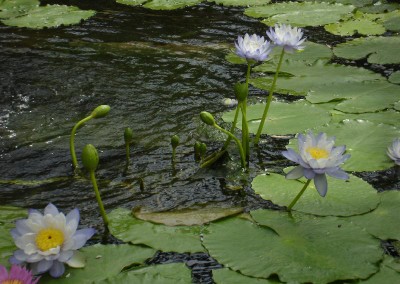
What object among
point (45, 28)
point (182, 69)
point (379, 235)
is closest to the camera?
point (379, 235)

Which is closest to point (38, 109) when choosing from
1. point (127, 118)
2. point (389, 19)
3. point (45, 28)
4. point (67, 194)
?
point (127, 118)

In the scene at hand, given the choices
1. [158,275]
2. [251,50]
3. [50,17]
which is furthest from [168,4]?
[158,275]

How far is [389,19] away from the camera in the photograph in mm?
3729

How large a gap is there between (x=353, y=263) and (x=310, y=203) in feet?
1.05

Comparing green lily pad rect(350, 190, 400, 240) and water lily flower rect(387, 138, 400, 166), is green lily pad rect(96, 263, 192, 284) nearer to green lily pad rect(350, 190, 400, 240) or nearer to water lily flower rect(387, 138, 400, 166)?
green lily pad rect(350, 190, 400, 240)

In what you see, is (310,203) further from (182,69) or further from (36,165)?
(182,69)

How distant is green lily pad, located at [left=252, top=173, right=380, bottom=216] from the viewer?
1736mm

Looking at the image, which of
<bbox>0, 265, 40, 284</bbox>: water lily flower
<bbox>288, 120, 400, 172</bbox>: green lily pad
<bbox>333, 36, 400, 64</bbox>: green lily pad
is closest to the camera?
<bbox>0, 265, 40, 284</bbox>: water lily flower

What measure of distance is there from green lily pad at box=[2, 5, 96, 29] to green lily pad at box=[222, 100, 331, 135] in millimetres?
1804

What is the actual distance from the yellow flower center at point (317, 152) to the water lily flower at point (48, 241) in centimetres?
67

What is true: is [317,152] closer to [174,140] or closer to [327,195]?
[327,195]

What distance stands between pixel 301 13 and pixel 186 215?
2.54 meters

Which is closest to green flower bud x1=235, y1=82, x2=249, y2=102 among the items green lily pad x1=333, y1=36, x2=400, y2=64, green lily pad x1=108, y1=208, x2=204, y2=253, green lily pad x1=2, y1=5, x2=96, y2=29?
green lily pad x1=108, y1=208, x2=204, y2=253

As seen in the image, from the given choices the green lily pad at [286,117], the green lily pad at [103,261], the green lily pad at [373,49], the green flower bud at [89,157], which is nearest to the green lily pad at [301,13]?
the green lily pad at [373,49]
